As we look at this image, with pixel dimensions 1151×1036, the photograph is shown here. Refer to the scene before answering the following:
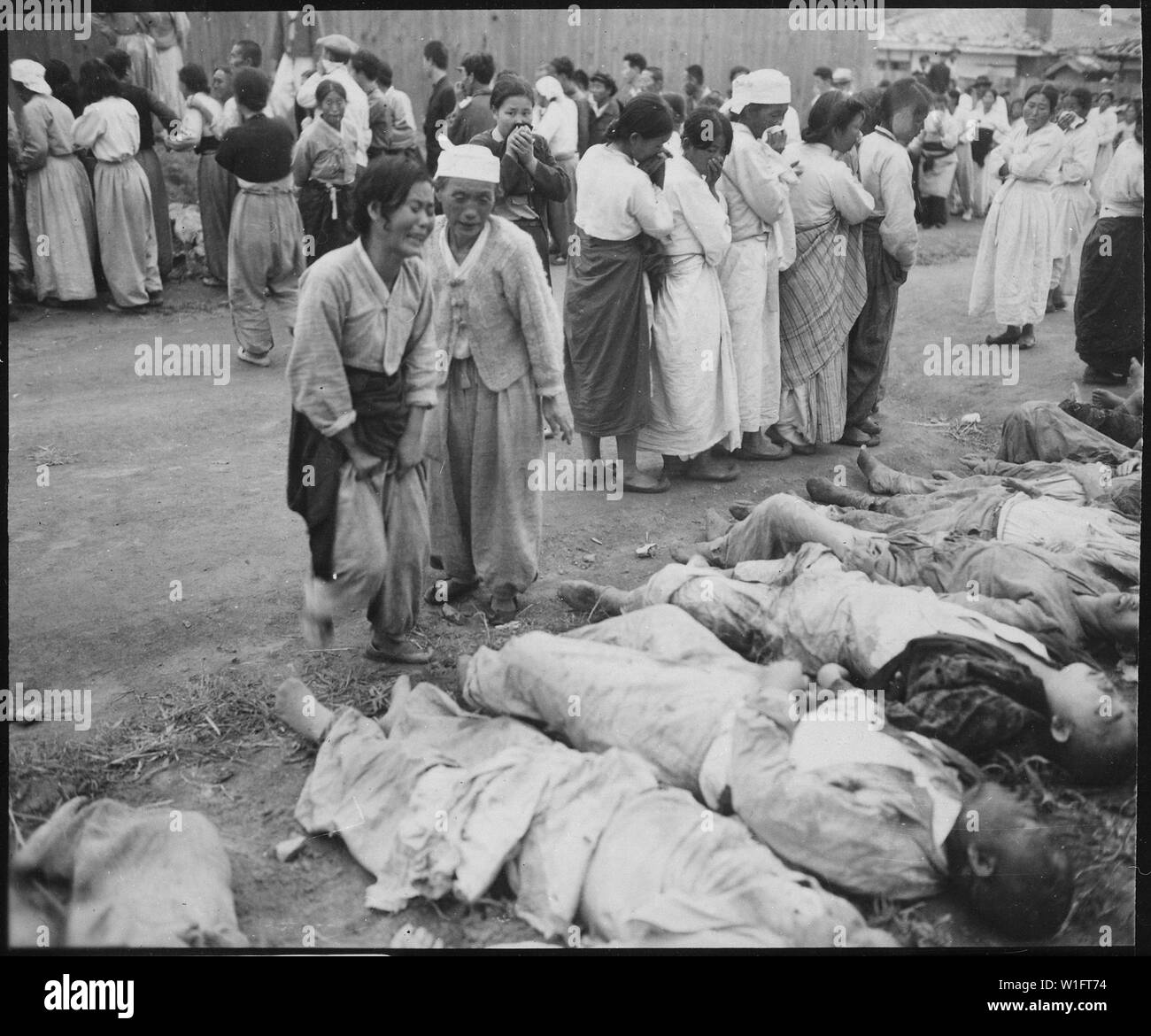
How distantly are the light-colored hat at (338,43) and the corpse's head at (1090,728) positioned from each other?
6.35 metres

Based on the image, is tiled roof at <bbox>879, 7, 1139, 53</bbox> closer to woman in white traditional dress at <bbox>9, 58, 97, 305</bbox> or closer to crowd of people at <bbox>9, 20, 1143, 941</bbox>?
crowd of people at <bbox>9, 20, 1143, 941</bbox>

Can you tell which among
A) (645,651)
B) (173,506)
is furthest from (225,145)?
(645,651)

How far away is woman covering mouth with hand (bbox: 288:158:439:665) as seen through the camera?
364 centimetres

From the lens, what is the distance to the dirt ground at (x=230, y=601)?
314 centimetres

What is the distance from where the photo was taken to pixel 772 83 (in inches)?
222

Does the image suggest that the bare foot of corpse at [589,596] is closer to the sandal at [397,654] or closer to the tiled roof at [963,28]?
the sandal at [397,654]

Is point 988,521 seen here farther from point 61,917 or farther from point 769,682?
point 61,917

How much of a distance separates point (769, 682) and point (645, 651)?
37 cm

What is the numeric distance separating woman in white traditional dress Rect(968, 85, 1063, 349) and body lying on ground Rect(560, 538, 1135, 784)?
4746 mm

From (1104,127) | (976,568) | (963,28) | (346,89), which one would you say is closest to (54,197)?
(346,89)

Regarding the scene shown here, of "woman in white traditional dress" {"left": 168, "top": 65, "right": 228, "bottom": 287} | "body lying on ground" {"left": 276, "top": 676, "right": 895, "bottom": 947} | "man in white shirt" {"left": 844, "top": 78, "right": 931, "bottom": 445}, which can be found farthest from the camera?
"woman in white traditional dress" {"left": 168, "top": 65, "right": 228, "bottom": 287}
